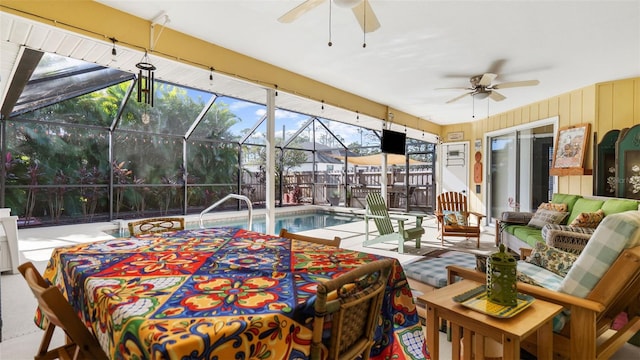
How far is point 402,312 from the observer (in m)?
1.47

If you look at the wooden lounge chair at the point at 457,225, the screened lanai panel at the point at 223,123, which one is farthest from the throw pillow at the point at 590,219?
the screened lanai panel at the point at 223,123

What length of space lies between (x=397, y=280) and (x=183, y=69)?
3656mm

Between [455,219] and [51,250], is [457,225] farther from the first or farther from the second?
[51,250]

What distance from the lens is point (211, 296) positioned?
1062 millimetres

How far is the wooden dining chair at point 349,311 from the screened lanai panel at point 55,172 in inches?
298

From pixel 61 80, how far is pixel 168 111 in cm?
283

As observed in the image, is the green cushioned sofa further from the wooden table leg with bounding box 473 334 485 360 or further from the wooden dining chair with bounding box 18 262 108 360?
the wooden dining chair with bounding box 18 262 108 360

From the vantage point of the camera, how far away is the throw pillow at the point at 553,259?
229 centimetres

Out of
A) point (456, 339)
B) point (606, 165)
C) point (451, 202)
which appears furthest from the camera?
point (451, 202)

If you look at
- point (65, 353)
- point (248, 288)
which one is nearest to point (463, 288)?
point (248, 288)

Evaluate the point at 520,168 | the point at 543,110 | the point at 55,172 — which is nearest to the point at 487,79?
the point at 543,110

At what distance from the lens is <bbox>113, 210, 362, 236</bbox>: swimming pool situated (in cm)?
739

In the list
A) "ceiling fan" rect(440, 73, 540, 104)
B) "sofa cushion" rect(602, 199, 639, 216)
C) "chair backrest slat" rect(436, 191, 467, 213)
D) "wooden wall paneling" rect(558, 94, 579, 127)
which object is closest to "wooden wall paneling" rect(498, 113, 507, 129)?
"wooden wall paneling" rect(558, 94, 579, 127)

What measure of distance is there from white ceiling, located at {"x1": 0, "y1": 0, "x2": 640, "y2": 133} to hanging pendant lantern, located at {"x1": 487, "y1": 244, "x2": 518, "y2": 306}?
7.62ft
